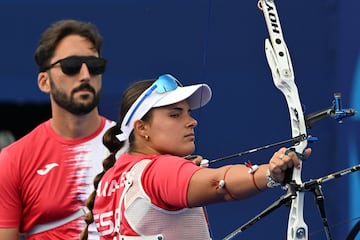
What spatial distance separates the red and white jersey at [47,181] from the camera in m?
2.83

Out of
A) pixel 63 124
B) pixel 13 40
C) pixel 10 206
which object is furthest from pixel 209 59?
pixel 13 40

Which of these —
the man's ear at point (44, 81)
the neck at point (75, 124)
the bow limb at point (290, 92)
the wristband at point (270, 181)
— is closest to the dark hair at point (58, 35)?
the man's ear at point (44, 81)

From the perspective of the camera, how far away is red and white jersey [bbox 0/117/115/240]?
2828mm

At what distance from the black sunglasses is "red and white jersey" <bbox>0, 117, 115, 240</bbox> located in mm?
222

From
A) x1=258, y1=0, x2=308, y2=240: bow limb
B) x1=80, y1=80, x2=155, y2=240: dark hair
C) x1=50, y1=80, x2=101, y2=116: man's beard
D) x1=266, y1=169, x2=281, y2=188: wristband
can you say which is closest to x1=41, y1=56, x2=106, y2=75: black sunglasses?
x1=50, y1=80, x2=101, y2=116: man's beard

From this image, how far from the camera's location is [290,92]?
1.95m

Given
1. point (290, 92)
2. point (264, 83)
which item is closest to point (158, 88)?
point (290, 92)

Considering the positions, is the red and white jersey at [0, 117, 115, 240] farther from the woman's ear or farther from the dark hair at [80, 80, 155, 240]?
the woman's ear

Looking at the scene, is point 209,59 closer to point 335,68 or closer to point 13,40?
point 335,68

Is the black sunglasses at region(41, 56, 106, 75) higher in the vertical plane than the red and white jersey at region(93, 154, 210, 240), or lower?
higher

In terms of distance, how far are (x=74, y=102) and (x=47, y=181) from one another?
0.27 m

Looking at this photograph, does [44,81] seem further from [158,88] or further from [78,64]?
[158,88]

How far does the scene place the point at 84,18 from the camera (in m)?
3.49

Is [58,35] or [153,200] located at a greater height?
[58,35]
